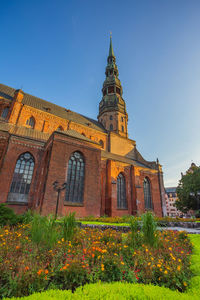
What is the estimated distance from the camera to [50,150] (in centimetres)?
1568

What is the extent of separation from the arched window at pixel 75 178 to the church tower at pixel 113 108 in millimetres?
17032

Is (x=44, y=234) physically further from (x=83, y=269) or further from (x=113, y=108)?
(x=113, y=108)

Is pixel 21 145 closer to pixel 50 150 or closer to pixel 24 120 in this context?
pixel 50 150

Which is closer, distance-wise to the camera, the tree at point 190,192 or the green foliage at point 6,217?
the green foliage at point 6,217

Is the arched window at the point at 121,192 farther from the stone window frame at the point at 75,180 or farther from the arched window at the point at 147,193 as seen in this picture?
the stone window frame at the point at 75,180

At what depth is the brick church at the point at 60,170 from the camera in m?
14.9

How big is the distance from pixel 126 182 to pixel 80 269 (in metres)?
19.9

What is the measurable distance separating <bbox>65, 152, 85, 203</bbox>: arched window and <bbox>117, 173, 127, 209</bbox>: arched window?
731 cm

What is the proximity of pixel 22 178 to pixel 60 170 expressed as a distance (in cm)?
437

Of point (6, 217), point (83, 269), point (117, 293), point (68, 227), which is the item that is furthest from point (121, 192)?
point (117, 293)

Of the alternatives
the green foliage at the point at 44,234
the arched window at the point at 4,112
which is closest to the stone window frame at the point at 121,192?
the green foliage at the point at 44,234

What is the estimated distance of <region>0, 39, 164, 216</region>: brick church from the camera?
14914mm

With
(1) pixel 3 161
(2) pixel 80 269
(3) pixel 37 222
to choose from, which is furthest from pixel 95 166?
(2) pixel 80 269

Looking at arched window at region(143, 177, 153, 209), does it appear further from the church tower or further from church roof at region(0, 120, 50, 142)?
church roof at region(0, 120, 50, 142)
